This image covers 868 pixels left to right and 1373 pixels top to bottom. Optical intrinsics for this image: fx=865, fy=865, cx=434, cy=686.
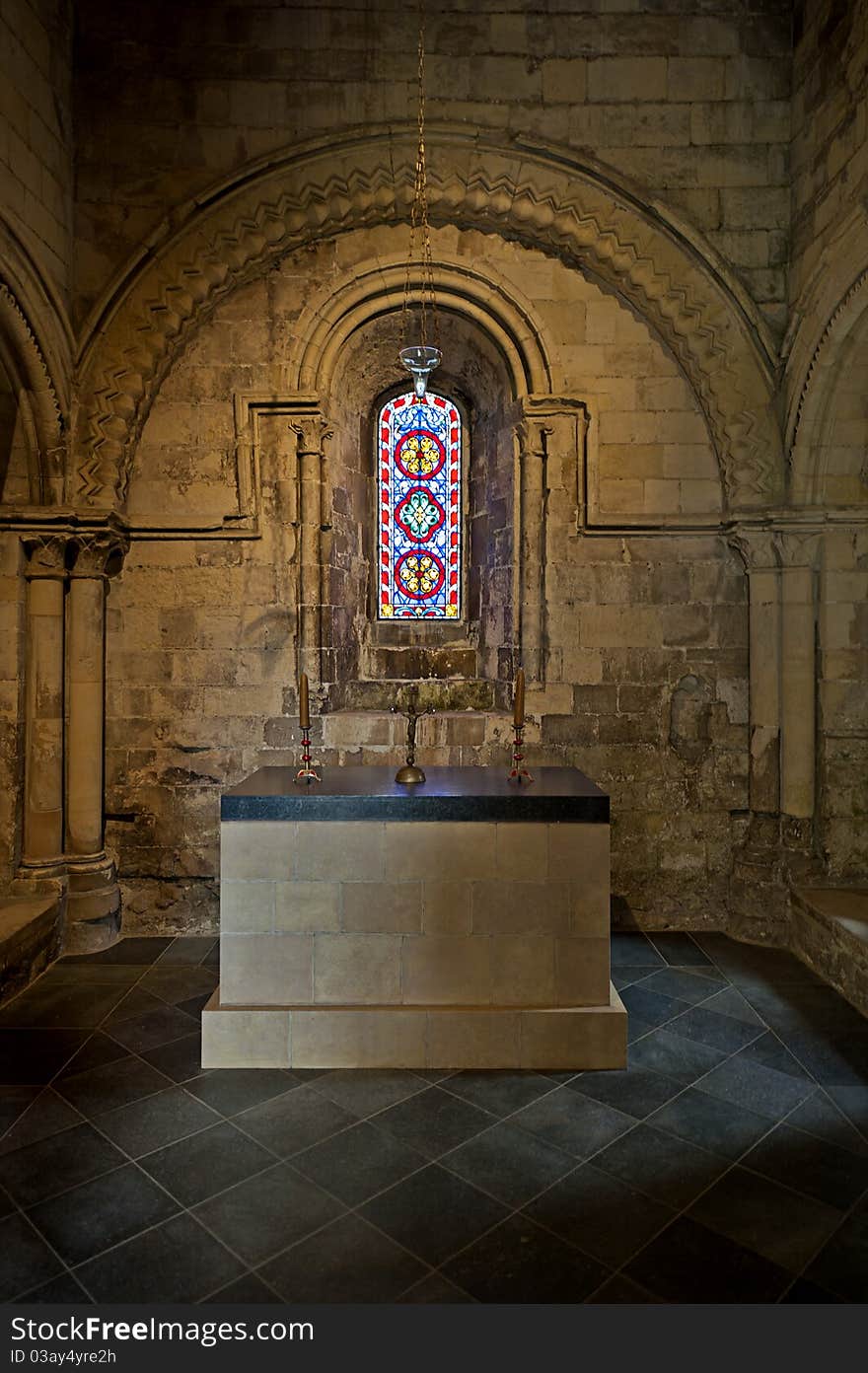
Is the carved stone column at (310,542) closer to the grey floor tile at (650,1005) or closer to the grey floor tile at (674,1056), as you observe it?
the grey floor tile at (650,1005)

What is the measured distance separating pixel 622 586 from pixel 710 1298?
4271mm

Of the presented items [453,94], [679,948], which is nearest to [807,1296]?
[679,948]

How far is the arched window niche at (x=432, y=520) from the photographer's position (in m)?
6.23

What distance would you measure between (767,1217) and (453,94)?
6338 mm

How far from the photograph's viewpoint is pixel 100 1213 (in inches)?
108

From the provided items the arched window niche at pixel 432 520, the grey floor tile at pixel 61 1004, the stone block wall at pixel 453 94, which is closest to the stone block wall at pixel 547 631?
the arched window niche at pixel 432 520

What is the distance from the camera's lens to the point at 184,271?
18.4 ft

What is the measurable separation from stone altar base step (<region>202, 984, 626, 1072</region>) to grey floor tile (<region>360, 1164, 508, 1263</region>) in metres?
0.79

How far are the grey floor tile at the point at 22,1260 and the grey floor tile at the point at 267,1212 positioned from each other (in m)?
0.44

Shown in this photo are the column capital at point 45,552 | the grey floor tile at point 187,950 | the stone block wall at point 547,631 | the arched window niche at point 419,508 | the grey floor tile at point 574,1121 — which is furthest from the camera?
the arched window niche at point 419,508

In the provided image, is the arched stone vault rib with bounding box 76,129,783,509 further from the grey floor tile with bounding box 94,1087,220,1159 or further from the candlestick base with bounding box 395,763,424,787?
the grey floor tile with bounding box 94,1087,220,1159

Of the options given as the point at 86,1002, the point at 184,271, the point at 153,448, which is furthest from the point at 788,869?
the point at 184,271

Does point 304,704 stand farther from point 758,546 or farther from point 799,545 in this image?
point 799,545

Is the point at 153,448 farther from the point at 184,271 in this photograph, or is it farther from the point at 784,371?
the point at 784,371
